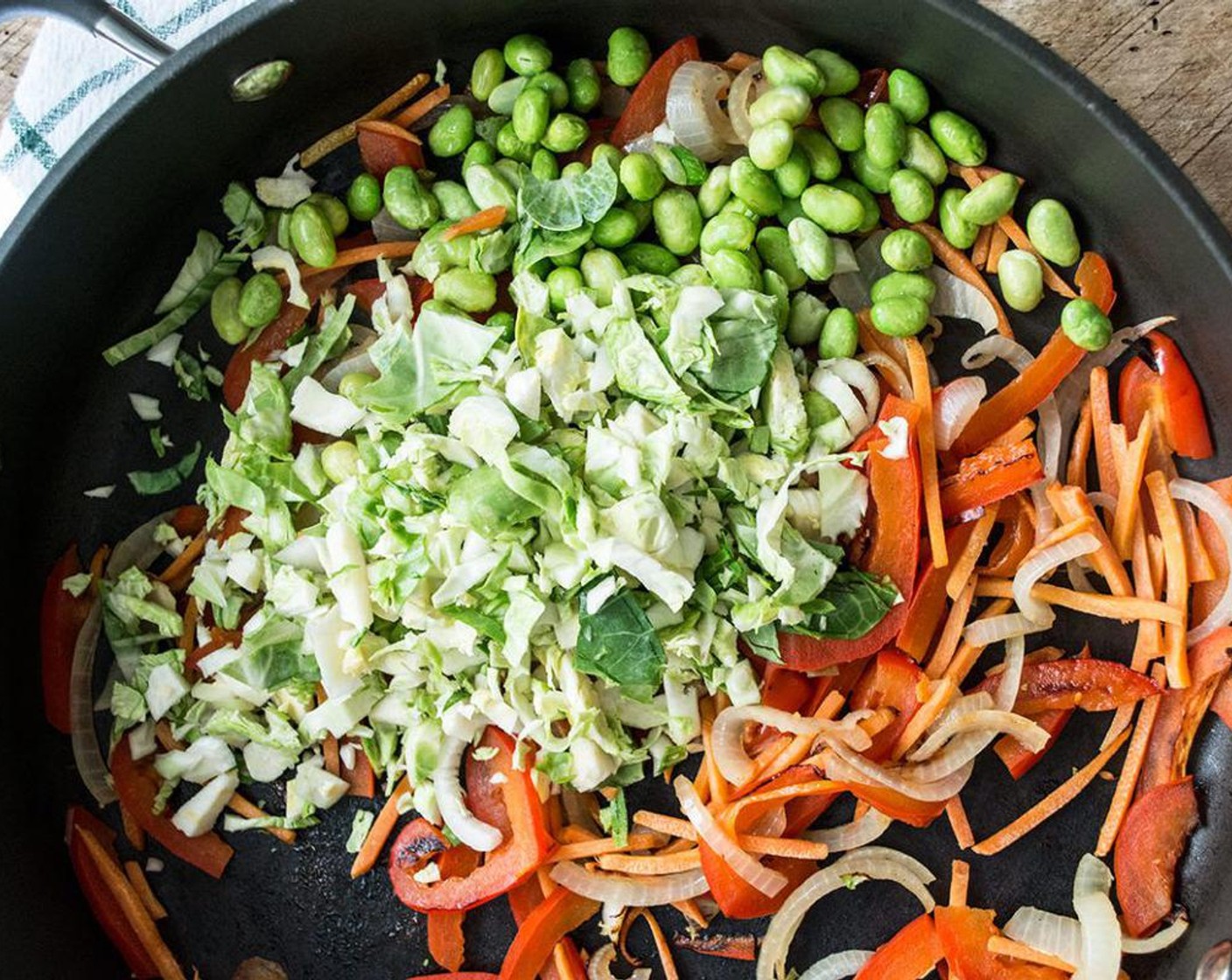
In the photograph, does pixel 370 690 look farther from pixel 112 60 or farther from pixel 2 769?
pixel 112 60

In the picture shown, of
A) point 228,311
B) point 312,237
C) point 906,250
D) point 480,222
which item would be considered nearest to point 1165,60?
point 906,250

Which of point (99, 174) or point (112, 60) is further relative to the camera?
point (112, 60)

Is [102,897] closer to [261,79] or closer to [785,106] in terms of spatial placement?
[261,79]

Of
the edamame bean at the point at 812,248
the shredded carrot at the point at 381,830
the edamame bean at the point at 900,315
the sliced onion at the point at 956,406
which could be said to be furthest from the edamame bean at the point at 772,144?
the shredded carrot at the point at 381,830

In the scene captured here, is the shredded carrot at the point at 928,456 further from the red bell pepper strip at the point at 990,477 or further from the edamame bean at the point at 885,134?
the edamame bean at the point at 885,134

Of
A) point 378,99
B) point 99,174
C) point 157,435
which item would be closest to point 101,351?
point 157,435

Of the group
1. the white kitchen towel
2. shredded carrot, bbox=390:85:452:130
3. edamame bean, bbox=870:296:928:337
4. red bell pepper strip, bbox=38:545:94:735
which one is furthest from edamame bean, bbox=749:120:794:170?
red bell pepper strip, bbox=38:545:94:735
